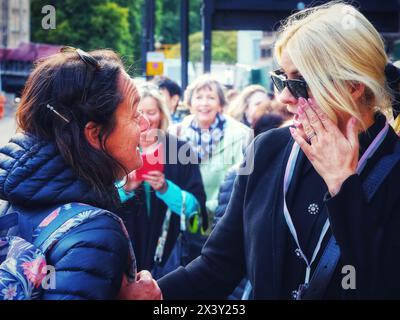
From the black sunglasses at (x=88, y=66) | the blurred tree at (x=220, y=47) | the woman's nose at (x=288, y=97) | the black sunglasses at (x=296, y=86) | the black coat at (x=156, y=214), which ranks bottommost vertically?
the blurred tree at (x=220, y=47)

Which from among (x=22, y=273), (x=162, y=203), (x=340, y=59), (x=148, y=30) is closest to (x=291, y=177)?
(x=340, y=59)

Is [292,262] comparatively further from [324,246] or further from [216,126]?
[216,126]

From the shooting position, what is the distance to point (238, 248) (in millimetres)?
2840

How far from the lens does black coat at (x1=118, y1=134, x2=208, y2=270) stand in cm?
519

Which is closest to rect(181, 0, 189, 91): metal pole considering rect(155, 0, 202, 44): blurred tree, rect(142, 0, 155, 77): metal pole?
rect(142, 0, 155, 77): metal pole

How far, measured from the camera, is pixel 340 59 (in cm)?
250

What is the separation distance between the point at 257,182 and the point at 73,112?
872mm

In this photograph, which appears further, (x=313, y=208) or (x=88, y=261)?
(x=313, y=208)

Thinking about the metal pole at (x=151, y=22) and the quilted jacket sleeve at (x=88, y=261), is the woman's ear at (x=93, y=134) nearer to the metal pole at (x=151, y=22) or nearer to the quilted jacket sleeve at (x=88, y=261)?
the quilted jacket sleeve at (x=88, y=261)

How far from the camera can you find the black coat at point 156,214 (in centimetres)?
519

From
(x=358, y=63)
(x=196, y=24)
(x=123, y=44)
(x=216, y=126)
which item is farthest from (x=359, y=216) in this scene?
(x=196, y=24)

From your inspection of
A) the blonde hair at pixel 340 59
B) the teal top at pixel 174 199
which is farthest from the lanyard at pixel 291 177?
the teal top at pixel 174 199

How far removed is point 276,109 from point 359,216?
4.13 metres

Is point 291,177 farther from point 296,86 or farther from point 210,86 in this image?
point 210,86
